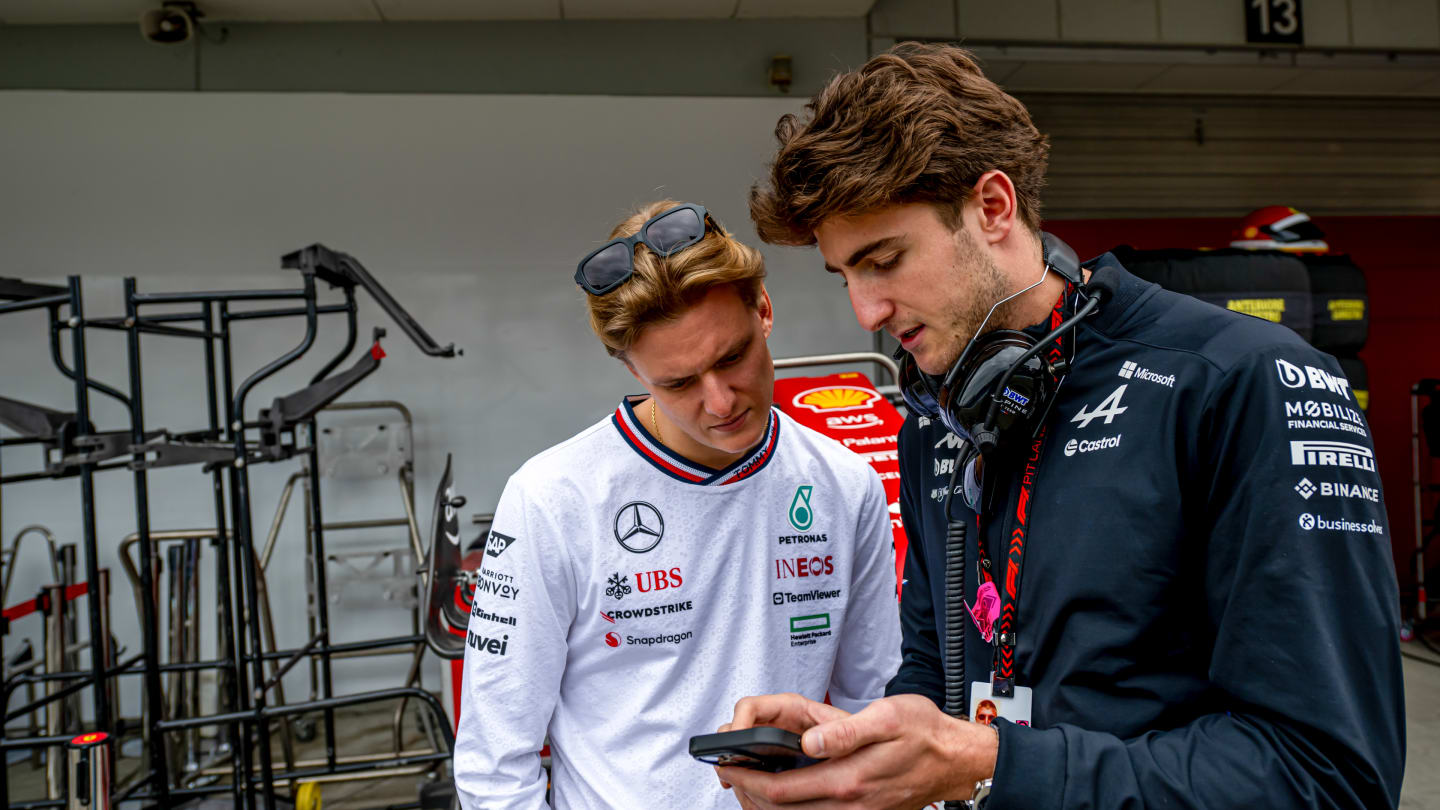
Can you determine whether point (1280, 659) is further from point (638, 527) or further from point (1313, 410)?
point (638, 527)

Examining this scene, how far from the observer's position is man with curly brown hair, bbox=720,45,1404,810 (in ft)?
2.42

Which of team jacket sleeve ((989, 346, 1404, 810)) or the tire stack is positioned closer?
team jacket sleeve ((989, 346, 1404, 810))

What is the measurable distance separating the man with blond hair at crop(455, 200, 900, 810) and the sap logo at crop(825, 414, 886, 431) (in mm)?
1524

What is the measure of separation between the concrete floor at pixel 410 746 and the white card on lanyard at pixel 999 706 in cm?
288

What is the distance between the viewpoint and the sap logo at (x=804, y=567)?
1378 millimetres

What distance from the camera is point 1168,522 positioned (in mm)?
830

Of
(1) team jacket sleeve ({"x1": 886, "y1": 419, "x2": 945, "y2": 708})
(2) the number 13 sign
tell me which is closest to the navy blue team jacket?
(1) team jacket sleeve ({"x1": 886, "y1": 419, "x2": 945, "y2": 708})

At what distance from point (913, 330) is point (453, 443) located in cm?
420

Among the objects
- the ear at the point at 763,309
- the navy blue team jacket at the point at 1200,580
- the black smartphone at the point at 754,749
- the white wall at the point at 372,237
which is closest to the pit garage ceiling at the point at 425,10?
the white wall at the point at 372,237

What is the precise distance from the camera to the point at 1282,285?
12.7 ft

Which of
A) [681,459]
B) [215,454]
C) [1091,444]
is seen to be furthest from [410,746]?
[1091,444]

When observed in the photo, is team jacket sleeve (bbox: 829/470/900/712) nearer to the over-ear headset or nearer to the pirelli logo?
the over-ear headset

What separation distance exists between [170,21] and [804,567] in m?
5.00

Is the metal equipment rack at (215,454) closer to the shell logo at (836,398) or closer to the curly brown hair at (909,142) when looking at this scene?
the shell logo at (836,398)
